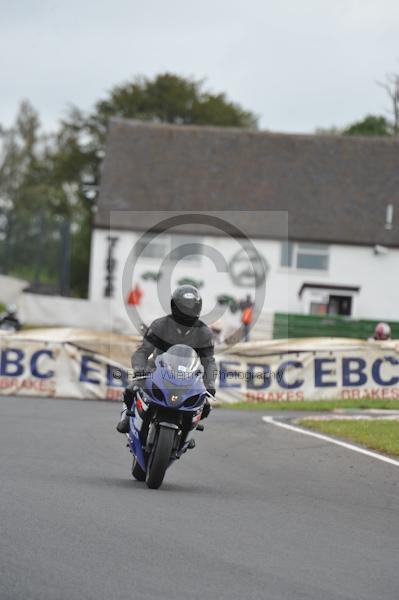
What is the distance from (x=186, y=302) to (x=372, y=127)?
228 feet

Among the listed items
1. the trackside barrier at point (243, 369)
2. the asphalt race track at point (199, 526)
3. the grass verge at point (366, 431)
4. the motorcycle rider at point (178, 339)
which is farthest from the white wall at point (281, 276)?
the motorcycle rider at point (178, 339)

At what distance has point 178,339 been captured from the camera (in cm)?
1139

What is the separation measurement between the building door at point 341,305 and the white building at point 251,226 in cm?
4

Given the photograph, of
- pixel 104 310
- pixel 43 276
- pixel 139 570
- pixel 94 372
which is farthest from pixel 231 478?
pixel 43 276

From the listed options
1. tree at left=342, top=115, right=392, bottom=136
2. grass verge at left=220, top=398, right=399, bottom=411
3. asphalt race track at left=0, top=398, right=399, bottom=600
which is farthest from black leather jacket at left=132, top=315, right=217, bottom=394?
tree at left=342, top=115, right=392, bottom=136

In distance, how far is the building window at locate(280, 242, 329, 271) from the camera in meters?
56.0

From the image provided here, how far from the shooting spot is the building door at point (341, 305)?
182 ft

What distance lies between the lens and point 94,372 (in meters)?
26.1

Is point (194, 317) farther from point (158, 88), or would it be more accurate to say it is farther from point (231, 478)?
point (158, 88)

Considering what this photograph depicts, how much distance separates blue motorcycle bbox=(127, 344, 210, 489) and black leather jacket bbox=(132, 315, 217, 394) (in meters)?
0.21

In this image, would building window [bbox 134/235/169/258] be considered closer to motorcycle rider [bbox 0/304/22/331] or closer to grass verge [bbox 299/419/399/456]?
motorcycle rider [bbox 0/304/22/331]

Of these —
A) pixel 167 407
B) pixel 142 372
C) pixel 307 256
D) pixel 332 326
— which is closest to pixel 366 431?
pixel 142 372

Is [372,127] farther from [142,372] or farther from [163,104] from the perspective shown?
[142,372]

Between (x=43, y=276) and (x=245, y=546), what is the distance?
45.4 metres
